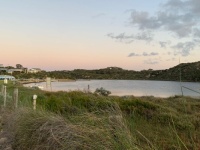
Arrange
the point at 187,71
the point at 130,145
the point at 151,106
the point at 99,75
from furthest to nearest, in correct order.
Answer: the point at 99,75 < the point at 151,106 < the point at 187,71 < the point at 130,145

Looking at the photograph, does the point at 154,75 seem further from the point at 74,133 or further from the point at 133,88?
the point at 133,88

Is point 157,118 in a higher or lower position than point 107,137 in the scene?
lower

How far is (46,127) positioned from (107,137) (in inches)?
63.8

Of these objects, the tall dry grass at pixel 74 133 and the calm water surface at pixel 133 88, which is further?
the calm water surface at pixel 133 88

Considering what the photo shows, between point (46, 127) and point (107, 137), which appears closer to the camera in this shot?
point (107, 137)

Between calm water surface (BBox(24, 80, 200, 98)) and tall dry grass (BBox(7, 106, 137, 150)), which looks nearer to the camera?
tall dry grass (BBox(7, 106, 137, 150))

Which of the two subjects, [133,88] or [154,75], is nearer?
[154,75]

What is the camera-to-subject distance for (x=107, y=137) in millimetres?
3850

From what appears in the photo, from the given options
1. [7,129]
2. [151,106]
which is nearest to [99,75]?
[151,106]

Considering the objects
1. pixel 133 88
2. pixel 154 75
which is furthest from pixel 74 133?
pixel 133 88

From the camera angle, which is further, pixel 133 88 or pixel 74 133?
pixel 133 88

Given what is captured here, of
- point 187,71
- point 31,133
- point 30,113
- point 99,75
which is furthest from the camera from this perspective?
point 99,75

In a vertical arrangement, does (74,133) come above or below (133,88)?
above

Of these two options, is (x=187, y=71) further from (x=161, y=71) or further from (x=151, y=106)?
(x=151, y=106)
